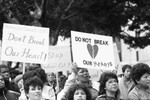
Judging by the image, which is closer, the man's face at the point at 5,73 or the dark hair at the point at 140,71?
the dark hair at the point at 140,71

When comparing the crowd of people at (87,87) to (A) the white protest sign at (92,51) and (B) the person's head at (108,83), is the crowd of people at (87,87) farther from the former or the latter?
(A) the white protest sign at (92,51)

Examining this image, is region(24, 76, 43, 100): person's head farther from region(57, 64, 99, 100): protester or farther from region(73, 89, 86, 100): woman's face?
region(57, 64, 99, 100): protester

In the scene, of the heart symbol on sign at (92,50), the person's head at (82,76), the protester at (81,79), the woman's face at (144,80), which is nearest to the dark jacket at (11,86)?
the protester at (81,79)

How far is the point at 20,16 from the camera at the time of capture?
1719 centimetres

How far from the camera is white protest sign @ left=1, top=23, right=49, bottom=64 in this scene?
8.80 m

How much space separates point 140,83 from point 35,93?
56.1 inches

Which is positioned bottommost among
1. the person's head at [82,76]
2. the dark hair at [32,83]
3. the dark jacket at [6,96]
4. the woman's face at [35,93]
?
the dark jacket at [6,96]

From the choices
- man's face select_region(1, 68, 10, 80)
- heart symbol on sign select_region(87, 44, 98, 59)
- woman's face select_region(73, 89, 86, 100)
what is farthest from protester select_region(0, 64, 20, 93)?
woman's face select_region(73, 89, 86, 100)

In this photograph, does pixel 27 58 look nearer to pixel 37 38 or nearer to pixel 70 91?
pixel 37 38

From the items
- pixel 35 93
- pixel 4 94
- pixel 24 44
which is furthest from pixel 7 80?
pixel 35 93

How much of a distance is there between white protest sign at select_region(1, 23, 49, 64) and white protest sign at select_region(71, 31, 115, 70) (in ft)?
2.51

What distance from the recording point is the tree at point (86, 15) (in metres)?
17.3

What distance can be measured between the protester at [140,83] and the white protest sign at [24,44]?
9.92 ft

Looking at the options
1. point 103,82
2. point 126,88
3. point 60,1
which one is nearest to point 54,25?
point 60,1
